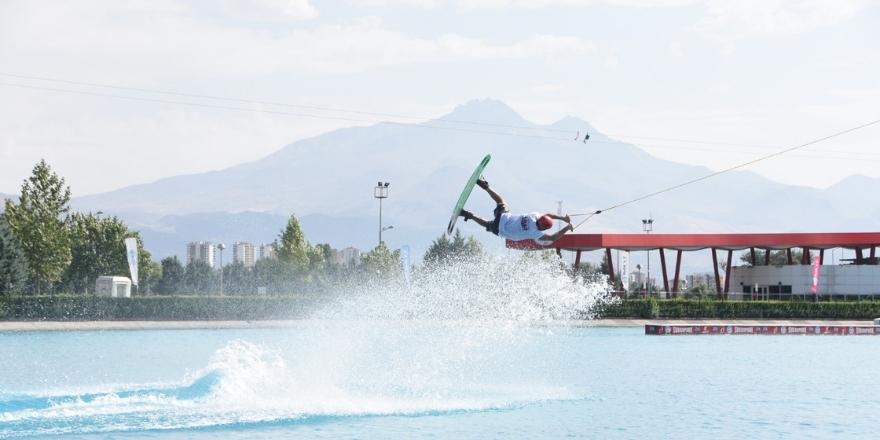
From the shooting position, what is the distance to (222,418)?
2941 centimetres

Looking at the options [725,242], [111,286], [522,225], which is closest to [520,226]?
[522,225]

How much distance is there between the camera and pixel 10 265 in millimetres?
81438

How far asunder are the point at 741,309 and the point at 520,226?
62.9m

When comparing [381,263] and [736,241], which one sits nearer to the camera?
[736,241]

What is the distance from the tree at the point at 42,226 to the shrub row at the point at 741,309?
42851mm

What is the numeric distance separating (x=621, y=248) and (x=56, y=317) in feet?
143

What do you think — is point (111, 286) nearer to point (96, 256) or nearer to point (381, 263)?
point (381, 263)

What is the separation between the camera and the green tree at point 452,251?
425 ft

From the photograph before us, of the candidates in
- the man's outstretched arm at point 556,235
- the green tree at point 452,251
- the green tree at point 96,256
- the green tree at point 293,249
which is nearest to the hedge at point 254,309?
the green tree at point 293,249

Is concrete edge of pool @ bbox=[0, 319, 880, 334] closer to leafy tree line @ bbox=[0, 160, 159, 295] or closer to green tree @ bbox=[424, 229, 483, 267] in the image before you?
leafy tree line @ bbox=[0, 160, 159, 295]

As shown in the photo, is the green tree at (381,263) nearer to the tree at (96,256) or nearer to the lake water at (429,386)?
the tree at (96,256)

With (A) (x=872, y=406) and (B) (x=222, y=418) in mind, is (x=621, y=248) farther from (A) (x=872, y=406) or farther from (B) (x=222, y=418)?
(B) (x=222, y=418)

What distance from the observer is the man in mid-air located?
26172 millimetres

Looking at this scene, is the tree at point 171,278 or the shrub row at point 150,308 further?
the tree at point 171,278
